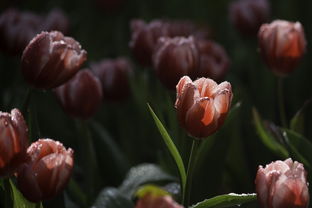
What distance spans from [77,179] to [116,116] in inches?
12.9

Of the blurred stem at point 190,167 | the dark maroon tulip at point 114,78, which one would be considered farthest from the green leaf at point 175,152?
the dark maroon tulip at point 114,78

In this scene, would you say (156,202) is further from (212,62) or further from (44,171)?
(212,62)

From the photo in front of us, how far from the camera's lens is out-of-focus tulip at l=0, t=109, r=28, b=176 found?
951 mm

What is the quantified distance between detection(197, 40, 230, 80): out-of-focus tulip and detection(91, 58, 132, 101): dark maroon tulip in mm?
238

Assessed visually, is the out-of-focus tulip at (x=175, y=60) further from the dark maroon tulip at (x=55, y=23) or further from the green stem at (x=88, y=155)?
the dark maroon tulip at (x=55, y=23)

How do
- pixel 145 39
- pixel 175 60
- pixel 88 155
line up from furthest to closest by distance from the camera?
pixel 145 39
pixel 88 155
pixel 175 60

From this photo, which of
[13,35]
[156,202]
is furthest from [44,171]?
[13,35]

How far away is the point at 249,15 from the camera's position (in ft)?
6.30

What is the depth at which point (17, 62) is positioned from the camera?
1989 mm

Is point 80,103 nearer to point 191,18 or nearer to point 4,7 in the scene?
point 4,7

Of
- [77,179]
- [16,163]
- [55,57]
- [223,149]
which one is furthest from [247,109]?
[16,163]

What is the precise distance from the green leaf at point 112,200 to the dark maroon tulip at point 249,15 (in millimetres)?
808

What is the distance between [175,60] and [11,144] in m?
0.49

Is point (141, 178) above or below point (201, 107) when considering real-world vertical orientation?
below
